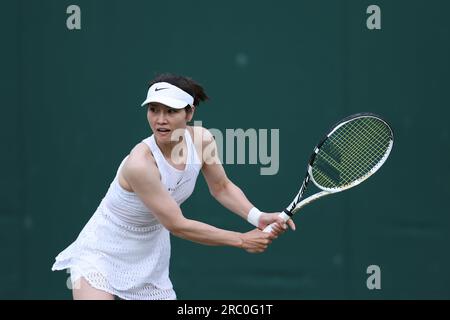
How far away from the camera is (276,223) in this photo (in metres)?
3.97

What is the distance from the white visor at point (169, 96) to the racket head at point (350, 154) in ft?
1.79

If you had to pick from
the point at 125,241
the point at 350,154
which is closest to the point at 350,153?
the point at 350,154

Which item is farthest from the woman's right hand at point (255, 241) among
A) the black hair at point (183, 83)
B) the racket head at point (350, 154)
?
the black hair at point (183, 83)

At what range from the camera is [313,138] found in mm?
5164

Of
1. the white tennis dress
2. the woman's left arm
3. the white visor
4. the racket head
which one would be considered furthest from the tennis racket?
the white visor

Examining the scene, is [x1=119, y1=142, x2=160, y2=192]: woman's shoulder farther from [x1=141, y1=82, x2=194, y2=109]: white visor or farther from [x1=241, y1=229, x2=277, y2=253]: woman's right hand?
[x1=241, y1=229, x2=277, y2=253]: woman's right hand

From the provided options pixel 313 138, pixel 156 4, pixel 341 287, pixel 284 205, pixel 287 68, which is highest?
pixel 156 4

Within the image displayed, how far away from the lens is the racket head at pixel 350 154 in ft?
13.5

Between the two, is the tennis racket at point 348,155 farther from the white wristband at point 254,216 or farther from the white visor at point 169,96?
the white visor at point 169,96

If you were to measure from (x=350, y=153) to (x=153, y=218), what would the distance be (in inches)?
33.6

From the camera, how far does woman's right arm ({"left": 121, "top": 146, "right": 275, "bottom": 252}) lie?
3820 millimetres
